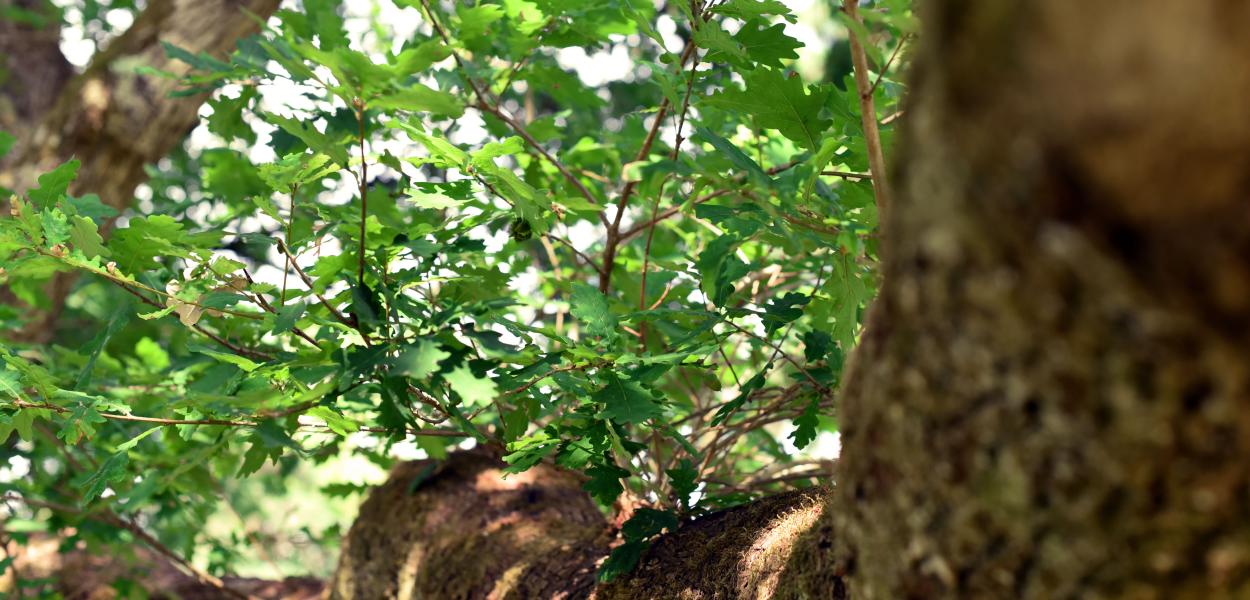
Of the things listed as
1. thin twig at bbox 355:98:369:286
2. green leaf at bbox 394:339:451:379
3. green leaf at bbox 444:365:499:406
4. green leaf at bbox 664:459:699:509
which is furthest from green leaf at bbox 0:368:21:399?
green leaf at bbox 664:459:699:509

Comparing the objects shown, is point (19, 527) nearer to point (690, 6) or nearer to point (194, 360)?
point (194, 360)

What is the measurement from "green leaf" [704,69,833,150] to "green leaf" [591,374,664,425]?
601mm

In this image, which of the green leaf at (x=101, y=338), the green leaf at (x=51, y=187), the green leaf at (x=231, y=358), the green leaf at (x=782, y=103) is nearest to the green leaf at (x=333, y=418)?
the green leaf at (x=231, y=358)

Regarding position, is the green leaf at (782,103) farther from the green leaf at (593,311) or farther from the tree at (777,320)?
the green leaf at (593,311)

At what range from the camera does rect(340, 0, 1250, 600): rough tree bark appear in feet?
2.28

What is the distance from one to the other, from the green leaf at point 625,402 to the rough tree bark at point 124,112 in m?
3.15

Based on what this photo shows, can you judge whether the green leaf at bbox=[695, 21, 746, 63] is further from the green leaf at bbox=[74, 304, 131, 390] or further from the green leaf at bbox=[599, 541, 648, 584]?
the green leaf at bbox=[74, 304, 131, 390]

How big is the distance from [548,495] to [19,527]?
6.59ft

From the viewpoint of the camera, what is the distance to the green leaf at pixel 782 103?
5.94 feet

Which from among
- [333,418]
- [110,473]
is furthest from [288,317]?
[110,473]

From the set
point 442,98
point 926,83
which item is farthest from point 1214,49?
point 442,98

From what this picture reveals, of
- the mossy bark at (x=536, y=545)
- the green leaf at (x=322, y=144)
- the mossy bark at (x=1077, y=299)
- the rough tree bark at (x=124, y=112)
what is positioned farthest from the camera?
the rough tree bark at (x=124, y=112)

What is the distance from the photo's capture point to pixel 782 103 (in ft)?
6.00

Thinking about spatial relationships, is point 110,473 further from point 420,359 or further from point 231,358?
point 420,359
